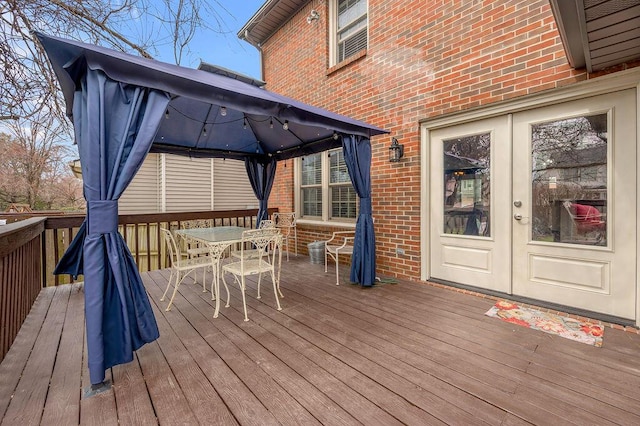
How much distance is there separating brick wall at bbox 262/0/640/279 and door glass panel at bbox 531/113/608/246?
18.9 inches

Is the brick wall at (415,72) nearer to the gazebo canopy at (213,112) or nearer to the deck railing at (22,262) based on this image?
the gazebo canopy at (213,112)

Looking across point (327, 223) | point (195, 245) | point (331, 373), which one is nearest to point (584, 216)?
point (331, 373)

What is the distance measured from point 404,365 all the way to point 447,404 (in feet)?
1.31

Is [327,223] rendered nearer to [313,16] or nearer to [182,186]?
[313,16]

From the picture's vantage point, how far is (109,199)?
Result: 6.19ft

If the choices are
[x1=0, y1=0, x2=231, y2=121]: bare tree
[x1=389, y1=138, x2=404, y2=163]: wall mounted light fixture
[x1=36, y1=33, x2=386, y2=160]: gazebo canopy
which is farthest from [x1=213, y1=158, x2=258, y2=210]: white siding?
[x1=389, y1=138, x2=404, y2=163]: wall mounted light fixture

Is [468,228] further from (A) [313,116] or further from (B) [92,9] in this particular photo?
(B) [92,9]

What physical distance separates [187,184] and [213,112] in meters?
4.39

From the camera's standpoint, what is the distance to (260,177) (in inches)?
224

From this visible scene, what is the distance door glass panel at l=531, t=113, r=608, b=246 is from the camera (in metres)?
2.59

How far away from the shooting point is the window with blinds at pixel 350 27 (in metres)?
4.66

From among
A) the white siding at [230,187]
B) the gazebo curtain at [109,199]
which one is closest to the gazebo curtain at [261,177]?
the white siding at [230,187]

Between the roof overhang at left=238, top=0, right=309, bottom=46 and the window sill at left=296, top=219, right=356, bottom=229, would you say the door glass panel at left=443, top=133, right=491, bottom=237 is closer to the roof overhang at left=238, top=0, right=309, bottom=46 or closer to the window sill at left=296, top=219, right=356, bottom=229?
the window sill at left=296, top=219, right=356, bottom=229

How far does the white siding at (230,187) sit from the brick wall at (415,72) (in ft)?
13.3
